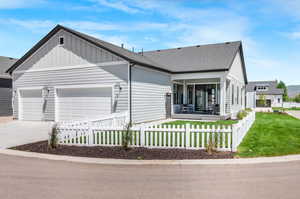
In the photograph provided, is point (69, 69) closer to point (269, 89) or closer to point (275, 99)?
point (275, 99)

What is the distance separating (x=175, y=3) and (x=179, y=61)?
248 inches

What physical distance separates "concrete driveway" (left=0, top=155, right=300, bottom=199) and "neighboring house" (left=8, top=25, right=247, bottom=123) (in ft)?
21.7

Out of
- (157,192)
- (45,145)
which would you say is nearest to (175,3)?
(45,145)

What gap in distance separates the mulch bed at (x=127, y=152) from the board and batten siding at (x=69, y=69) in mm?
5018

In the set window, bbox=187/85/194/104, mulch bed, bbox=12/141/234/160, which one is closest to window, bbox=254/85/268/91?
window, bbox=187/85/194/104

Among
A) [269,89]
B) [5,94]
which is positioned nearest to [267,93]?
[269,89]

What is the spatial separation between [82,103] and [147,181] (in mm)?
9987

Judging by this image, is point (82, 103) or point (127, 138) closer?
point (127, 138)

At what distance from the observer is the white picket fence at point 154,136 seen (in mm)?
5930

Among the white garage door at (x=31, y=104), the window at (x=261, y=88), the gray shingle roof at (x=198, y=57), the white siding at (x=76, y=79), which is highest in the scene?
the gray shingle roof at (x=198, y=57)

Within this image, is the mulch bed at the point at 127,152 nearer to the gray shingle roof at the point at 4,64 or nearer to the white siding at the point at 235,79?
the white siding at the point at 235,79

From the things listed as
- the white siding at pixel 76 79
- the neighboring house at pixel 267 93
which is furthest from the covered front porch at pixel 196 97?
the neighboring house at pixel 267 93

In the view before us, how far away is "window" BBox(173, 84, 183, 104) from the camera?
16.4m

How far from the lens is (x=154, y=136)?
21.5 feet
